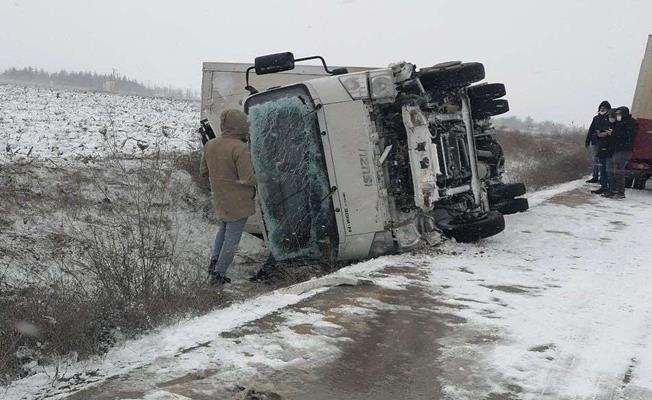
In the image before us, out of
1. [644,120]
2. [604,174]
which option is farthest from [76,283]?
[644,120]

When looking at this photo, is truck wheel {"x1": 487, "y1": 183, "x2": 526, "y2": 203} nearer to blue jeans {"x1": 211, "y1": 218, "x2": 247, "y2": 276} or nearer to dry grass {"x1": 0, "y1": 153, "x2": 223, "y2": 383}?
blue jeans {"x1": 211, "y1": 218, "x2": 247, "y2": 276}

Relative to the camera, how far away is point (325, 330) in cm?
362

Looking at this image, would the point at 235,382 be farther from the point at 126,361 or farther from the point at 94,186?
the point at 94,186

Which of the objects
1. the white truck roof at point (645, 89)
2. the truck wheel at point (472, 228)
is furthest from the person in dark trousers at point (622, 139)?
the truck wheel at point (472, 228)

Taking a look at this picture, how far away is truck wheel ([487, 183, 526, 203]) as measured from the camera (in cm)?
752

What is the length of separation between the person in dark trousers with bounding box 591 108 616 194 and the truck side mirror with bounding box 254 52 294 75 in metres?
7.65

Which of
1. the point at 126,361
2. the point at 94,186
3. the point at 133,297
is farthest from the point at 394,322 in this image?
the point at 94,186

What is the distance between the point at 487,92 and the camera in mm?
7500

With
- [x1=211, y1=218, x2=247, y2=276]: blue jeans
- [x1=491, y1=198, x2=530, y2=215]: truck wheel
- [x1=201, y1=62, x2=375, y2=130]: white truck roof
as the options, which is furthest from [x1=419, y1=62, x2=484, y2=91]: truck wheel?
[x1=211, y1=218, x2=247, y2=276]: blue jeans

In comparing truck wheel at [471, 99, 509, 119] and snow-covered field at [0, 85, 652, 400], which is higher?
truck wheel at [471, 99, 509, 119]

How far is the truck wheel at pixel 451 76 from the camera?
20.3 feet

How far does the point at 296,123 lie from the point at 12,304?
287 centimetres

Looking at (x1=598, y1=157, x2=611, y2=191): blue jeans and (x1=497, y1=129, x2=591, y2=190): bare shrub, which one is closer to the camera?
(x1=598, y1=157, x2=611, y2=191): blue jeans

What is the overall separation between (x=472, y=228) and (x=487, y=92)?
2.08 meters
